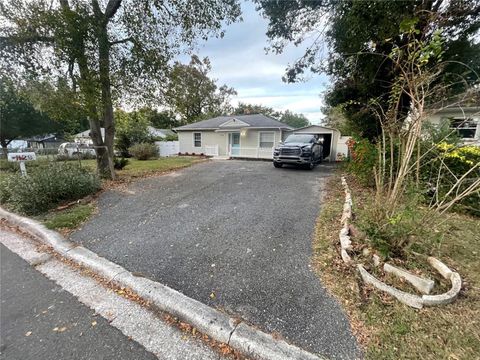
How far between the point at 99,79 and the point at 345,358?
8.62 metres

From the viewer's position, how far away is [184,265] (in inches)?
125

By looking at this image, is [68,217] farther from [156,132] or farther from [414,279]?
[156,132]

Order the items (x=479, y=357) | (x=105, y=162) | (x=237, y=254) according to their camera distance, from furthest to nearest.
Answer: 1. (x=105, y=162)
2. (x=237, y=254)
3. (x=479, y=357)

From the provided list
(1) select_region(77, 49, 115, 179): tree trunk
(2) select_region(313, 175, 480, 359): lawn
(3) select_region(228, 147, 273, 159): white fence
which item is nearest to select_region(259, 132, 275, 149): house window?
(3) select_region(228, 147, 273, 159): white fence

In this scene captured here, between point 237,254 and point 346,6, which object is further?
point 346,6

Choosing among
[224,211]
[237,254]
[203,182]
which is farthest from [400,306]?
[203,182]

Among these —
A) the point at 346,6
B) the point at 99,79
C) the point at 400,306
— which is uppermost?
the point at 346,6

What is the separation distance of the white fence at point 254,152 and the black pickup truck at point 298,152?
494 cm

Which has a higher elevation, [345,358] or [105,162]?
[105,162]

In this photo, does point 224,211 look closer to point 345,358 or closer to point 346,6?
point 345,358

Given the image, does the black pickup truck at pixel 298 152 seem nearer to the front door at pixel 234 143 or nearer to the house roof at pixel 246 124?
the house roof at pixel 246 124

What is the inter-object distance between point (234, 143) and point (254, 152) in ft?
6.75

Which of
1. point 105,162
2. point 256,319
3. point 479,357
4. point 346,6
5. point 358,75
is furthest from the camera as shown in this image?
point 105,162

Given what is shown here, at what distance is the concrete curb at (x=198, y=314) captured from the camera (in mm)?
1889
